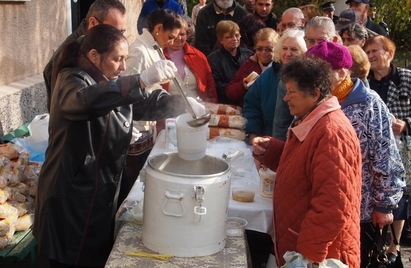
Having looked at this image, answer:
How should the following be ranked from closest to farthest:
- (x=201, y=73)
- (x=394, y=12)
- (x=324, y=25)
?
1. (x=324, y=25)
2. (x=201, y=73)
3. (x=394, y=12)

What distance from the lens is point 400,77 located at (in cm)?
425

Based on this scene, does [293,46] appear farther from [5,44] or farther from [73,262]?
[5,44]

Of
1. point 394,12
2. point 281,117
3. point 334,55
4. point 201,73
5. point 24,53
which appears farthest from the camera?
point 394,12

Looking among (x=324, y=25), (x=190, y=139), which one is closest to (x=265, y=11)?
(x=324, y=25)

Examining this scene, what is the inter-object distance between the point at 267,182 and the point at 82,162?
1.08m

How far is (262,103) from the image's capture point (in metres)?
4.20

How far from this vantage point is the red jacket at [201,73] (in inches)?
196

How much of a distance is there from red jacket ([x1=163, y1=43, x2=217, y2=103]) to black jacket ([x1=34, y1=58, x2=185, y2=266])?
80.3 inches

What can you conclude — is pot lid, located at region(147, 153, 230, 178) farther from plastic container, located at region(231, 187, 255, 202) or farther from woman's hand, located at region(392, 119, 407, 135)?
woman's hand, located at region(392, 119, 407, 135)

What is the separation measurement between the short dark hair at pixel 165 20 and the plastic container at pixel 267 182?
5.15 feet

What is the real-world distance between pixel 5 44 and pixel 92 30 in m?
2.46

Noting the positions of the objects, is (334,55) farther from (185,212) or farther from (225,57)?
(225,57)

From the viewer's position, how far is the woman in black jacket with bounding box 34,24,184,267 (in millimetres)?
2768

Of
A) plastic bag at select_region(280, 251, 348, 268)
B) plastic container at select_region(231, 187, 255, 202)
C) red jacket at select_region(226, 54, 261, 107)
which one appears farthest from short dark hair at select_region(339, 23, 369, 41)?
plastic bag at select_region(280, 251, 348, 268)
